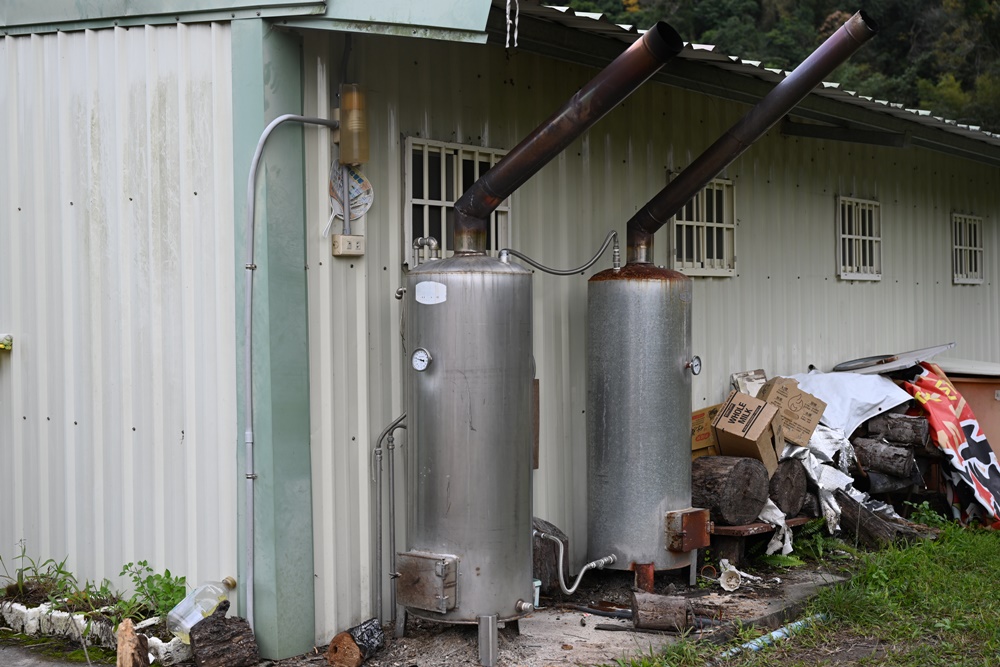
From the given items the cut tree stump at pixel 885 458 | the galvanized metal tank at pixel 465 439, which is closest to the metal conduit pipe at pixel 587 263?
the galvanized metal tank at pixel 465 439

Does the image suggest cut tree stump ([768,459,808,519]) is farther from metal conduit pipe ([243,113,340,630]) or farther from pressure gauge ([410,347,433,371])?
metal conduit pipe ([243,113,340,630])

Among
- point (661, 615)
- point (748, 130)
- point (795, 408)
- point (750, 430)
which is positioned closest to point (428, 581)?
point (661, 615)

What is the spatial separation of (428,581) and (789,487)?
3137mm

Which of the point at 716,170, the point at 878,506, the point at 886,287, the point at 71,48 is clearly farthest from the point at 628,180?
the point at 886,287

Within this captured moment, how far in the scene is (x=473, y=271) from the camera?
528cm

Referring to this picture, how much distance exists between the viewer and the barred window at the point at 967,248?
1212 centimetres

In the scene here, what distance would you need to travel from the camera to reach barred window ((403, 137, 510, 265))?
5848 mm

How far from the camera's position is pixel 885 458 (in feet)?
27.0

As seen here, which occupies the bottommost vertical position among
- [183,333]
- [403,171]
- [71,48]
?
[183,333]

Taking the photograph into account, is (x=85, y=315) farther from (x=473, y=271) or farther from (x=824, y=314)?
(x=824, y=314)

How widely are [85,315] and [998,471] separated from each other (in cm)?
664

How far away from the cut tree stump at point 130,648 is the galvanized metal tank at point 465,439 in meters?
1.18

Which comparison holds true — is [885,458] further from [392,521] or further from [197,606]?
[197,606]

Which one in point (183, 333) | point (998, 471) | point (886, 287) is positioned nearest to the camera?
point (183, 333)
